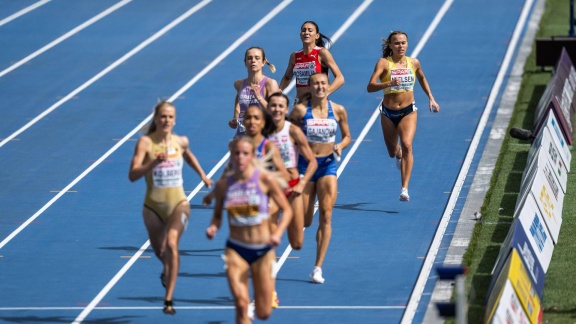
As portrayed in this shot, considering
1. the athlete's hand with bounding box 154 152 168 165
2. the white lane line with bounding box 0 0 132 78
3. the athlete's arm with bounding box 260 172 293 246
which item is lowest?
the white lane line with bounding box 0 0 132 78

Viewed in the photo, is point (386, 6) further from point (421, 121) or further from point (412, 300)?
point (412, 300)

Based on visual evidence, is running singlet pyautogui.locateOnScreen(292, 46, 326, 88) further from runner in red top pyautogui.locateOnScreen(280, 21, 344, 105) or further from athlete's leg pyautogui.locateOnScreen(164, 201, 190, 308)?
athlete's leg pyautogui.locateOnScreen(164, 201, 190, 308)

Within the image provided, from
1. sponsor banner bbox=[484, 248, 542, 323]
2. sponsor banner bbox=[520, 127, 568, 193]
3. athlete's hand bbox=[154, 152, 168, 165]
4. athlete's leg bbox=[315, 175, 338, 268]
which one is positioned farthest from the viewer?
sponsor banner bbox=[520, 127, 568, 193]

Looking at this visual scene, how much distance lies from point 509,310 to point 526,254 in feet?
6.13

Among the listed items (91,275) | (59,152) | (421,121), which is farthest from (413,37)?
(91,275)

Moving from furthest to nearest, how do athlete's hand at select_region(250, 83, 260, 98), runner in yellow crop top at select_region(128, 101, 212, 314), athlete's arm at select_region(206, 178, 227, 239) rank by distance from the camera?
athlete's hand at select_region(250, 83, 260, 98), runner in yellow crop top at select_region(128, 101, 212, 314), athlete's arm at select_region(206, 178, 227, 239)

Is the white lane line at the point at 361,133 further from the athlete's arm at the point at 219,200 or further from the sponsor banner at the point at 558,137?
the sponsor banner at the point at 558,137

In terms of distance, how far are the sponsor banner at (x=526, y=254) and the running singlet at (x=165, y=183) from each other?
297cm

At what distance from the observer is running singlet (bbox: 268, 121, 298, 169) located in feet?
38.8

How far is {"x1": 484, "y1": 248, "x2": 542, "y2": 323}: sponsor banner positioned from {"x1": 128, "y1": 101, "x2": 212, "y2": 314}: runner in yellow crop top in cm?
270

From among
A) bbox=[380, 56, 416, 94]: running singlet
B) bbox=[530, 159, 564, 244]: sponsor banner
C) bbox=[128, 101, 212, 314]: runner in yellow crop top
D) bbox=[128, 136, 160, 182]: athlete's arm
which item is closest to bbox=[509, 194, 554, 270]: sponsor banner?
bbox=[530, 159, 564, 244]: sponsor banner

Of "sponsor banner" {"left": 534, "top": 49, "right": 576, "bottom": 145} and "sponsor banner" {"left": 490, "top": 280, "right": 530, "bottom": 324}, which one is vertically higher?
"sponsor banner" {"left": 490, "top": 280, "right": 530, "bottom": 324}

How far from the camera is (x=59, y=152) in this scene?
18719mm

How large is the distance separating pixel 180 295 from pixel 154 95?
10197 millimetres
